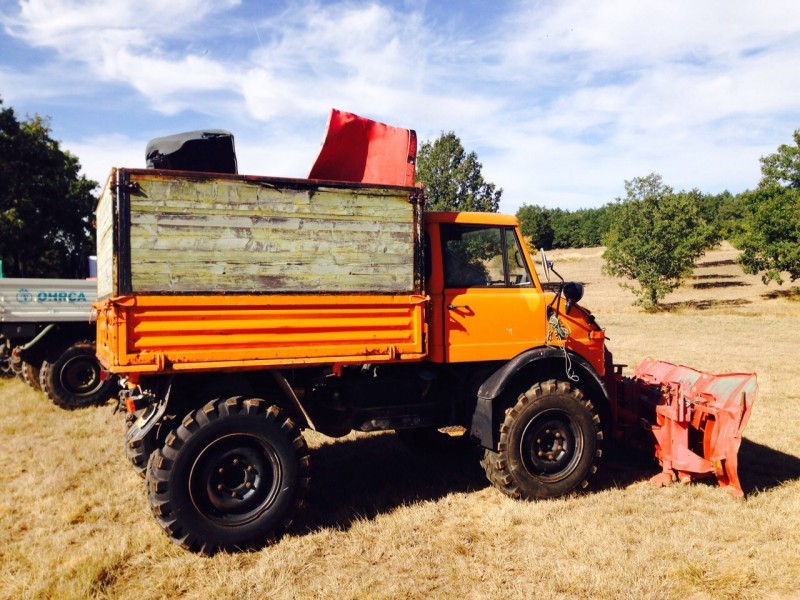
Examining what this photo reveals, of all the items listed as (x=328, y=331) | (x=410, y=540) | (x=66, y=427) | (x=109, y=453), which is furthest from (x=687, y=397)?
(x=66, y=427)

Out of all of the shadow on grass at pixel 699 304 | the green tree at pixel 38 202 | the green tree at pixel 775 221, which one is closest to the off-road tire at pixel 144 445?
the green tree at pixel 38 202

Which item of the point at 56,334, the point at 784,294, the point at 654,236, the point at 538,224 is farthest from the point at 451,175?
the point at 538,224

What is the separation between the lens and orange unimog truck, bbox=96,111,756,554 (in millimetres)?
4316

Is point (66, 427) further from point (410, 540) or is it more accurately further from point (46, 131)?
point (46, 131)

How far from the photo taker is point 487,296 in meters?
5.38

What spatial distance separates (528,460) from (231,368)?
8.82ft

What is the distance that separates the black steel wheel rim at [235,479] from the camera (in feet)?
14.5

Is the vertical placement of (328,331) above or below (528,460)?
above

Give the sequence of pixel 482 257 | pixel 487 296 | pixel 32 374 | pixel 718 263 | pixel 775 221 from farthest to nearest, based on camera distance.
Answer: pixel 718 263 < pixel 775 221 < pixel 32 374 < pixel 482 257 < pixel 487 296

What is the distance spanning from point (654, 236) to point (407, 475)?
24.4 meters

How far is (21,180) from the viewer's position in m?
23.0

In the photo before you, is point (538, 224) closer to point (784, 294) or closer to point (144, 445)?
point (784, 294)

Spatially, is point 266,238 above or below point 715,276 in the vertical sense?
below

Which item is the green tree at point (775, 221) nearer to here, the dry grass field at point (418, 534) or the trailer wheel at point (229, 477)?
the dry grass field at point (418, 534)
